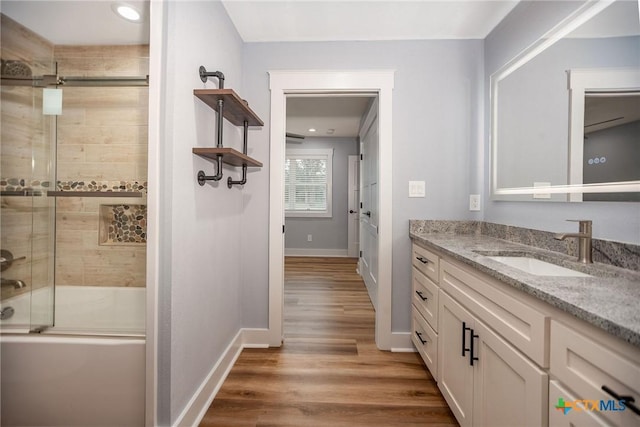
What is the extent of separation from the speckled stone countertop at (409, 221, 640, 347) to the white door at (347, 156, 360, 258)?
13.7 ft

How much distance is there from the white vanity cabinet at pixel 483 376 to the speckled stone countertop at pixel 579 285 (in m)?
0.23

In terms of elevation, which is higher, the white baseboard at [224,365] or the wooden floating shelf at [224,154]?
the wooden floating shelf at [224,154]

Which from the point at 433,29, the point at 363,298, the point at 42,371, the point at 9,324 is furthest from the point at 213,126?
the point at 363,298

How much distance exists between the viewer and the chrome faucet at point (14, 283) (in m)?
1.25

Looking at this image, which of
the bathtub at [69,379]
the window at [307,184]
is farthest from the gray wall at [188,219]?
the window at [307,184]

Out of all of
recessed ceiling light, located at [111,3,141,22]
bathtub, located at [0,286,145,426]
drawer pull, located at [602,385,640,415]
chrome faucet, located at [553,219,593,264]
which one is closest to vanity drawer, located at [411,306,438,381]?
chrome faucet, located at [553,219,593,264]

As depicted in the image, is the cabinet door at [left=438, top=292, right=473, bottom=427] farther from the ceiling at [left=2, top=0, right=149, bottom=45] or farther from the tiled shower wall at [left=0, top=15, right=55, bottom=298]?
the tiled shower wall at [left=0, top=15, right=55, bottom=298]

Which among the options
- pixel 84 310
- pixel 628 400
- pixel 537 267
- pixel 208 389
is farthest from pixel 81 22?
pixel 537 267

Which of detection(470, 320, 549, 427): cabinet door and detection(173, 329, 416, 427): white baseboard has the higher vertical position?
detection(470, 320, 549, 427): cabinet door

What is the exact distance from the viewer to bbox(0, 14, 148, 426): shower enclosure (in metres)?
1.25

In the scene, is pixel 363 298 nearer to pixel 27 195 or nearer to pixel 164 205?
pixel 164 205

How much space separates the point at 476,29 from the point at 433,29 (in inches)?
12.6

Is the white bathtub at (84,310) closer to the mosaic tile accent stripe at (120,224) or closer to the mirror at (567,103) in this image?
the mosaic tile accent stripe at (120,224)

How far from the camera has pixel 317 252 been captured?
19.7ft
